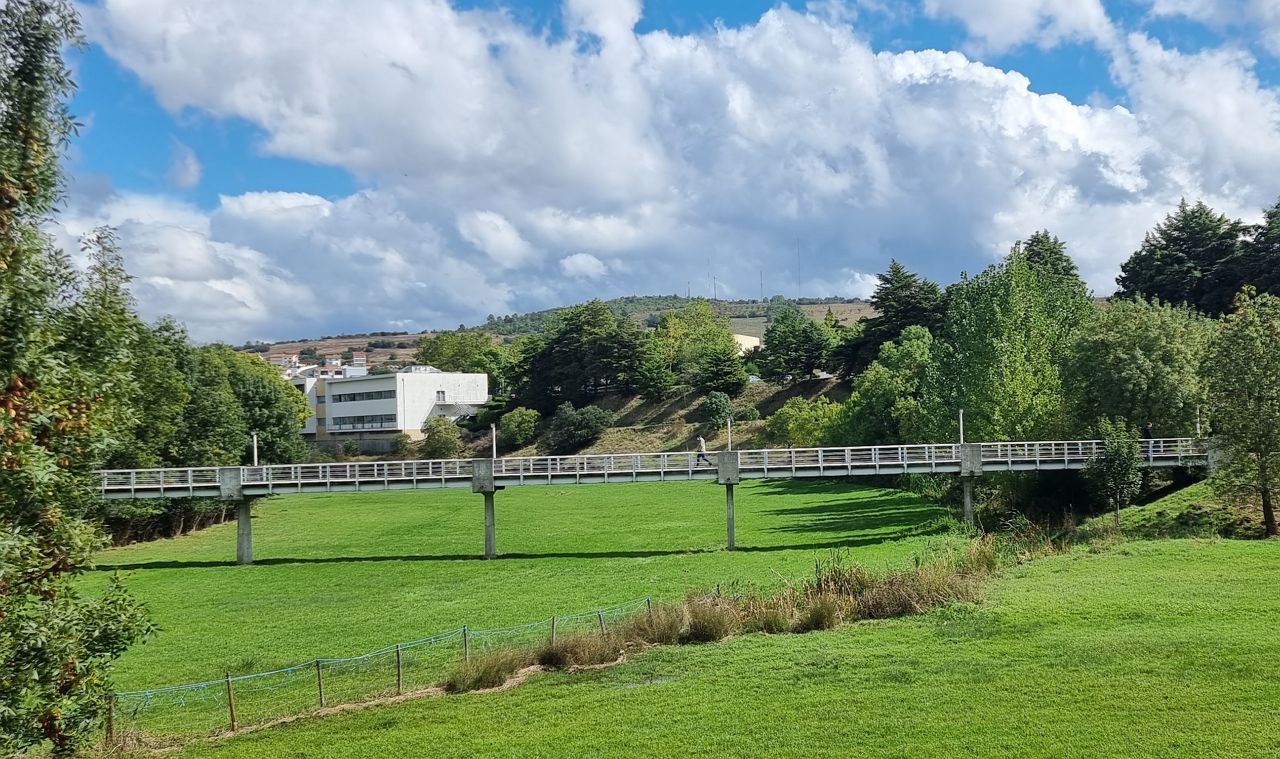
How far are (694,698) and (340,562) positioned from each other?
26.6 meters

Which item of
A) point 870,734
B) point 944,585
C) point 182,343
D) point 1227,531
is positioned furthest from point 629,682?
point 182,343

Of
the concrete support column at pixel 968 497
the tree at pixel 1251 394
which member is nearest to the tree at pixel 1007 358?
the concrete support column at pixel 968 497

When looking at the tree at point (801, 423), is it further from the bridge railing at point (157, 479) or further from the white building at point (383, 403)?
the white building at point (383, 403)

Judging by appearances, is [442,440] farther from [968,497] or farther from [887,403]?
[968,497]

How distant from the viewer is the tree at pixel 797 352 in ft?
317

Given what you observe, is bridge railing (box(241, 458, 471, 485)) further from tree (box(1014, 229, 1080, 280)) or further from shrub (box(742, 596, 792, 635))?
tree (box(1014, 229, 1080, 280))

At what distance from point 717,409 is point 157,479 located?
192 feet

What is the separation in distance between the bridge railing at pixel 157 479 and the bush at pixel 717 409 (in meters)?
55.6

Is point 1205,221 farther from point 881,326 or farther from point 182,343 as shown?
point 182,343

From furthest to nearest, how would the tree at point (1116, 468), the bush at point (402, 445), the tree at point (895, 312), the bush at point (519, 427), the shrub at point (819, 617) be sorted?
the bush at point (402, 445)
the bush at point (519, 427)
the tree at point (895, 312)
the tree at point (1116, 468)
the shrub at point (819, 617)

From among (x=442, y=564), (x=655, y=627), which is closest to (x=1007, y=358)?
(x=442, y=564)

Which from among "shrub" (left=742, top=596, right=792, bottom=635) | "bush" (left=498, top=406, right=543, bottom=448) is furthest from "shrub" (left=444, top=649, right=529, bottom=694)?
"bush" (left=498, top=406, right=543, bottom=448)

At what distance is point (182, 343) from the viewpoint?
5609 centimetres

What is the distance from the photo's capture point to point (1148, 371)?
39.2 metres
